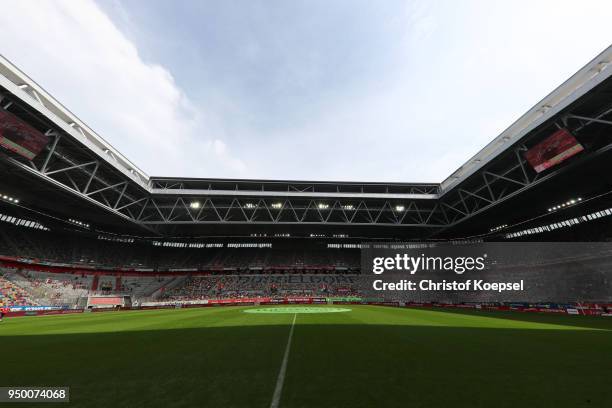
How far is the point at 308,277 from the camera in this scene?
54156mm

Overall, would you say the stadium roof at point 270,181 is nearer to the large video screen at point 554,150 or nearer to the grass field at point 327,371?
the large video screen at point 554,150

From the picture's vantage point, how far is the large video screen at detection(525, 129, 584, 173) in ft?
62.2

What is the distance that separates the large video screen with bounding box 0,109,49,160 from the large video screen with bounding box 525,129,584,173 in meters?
36.8

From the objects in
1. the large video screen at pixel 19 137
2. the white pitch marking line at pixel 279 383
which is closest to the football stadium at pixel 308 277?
the white pitch marking line at pixel 279 383

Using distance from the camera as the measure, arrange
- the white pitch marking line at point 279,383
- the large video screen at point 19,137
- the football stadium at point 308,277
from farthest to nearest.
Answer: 1. the large video screen at point 19,137
2. the football stadium at point 308,277
3. the white pitch marking line at point 279,383

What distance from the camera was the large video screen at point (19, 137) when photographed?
1850 cm

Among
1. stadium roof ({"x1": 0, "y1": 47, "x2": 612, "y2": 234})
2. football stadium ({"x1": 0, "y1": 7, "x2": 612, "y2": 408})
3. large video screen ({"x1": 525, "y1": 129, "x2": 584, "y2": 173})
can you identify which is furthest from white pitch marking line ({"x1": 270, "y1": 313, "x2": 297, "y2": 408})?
large video screen ({"x1": 525, "y1": 129, "x2": 584, "y2": 173})

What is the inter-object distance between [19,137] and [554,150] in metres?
38.0

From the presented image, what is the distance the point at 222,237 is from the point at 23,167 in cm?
3726

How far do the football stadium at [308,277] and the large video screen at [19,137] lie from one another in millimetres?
166

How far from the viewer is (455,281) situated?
43.0 m

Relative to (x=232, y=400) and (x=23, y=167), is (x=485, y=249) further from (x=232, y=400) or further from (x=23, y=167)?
(x=23, y=167)

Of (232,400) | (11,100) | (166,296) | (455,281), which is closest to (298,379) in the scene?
(232,400)

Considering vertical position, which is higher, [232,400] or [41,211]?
[41,211]
